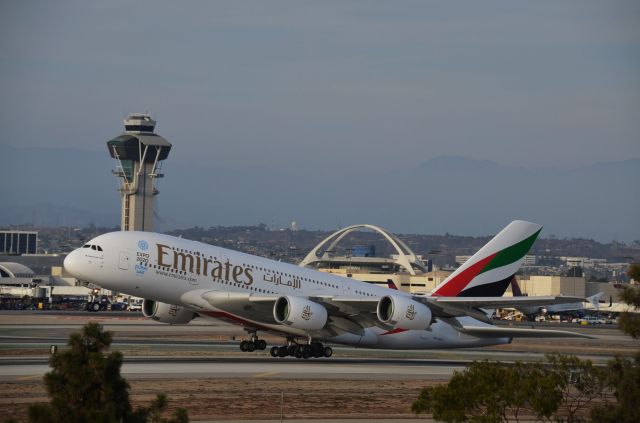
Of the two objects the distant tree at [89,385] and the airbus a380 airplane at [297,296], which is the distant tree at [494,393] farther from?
the airbus a380 airplane at [297,296]

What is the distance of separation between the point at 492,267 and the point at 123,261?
19.8 m

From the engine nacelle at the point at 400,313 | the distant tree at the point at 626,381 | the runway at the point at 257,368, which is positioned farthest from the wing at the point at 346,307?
the distant tree at the point at 626,381

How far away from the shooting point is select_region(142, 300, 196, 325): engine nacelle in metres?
56.5

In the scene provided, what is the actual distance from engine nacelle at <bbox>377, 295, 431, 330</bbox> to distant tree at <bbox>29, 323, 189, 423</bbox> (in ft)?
95.0

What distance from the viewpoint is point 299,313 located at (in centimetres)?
5203

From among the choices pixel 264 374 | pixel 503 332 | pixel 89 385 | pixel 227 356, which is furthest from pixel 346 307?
pixel 89 385

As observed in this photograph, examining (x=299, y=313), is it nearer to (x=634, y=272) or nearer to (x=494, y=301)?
(x=494, y=301)

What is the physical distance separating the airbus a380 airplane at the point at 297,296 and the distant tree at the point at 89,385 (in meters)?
26.7

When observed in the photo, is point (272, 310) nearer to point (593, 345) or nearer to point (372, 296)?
point (372, 296)

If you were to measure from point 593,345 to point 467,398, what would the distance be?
162 ft

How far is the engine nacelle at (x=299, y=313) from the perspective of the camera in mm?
52019

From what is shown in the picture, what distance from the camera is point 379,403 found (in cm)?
4191

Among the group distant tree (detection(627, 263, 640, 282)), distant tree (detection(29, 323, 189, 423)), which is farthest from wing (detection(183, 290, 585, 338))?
distant tree (detection(29, 323, 189, 423))

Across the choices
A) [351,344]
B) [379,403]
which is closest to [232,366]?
[351,344]
